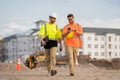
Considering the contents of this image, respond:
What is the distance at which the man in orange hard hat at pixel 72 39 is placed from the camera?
11102 millimetres

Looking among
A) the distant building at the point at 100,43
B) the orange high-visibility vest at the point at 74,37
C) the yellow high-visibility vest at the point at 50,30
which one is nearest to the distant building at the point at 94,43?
the distant building at the point at 100,43

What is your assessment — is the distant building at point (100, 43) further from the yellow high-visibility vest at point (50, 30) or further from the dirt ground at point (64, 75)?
the yellow high-visibility vest at point (50, 30)

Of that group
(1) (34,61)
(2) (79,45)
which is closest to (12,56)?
(1) (34,61)

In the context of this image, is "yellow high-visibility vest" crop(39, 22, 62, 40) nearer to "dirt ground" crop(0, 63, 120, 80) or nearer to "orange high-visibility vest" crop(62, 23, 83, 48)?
"orange high-visibility vest" crop(62, 23, 83, 48)

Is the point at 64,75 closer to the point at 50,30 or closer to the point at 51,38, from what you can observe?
the point at 51,38

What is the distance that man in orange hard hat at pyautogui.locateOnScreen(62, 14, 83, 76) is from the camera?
11.1m

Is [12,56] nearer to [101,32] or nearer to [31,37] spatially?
[31,37]

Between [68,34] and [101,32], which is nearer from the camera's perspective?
[68,34]

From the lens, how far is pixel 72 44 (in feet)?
36.9

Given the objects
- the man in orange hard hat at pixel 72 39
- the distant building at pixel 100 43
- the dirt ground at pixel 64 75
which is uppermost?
the distant building at pixel 100 43

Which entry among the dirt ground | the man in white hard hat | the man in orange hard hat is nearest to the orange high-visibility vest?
the man in orange hard hat

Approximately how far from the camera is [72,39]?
37.2 ft

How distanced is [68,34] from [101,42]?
356 feet

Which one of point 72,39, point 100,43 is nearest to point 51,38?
point 72,39
